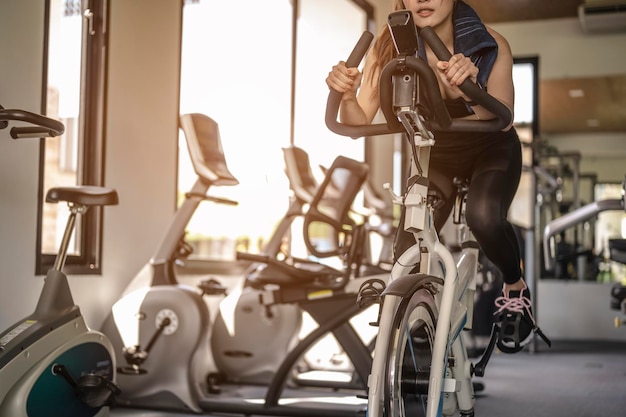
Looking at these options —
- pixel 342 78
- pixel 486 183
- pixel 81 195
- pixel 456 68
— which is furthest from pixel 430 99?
pixel 81 195

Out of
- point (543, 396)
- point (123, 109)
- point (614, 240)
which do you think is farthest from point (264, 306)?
point (614, 240)

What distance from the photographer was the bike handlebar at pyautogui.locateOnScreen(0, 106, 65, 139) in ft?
7.63

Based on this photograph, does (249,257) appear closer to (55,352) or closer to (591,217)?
(55,352)

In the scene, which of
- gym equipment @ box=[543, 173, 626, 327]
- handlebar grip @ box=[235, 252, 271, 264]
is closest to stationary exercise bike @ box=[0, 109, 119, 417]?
handlebar grip @ box=[235, 252, 271, 264]

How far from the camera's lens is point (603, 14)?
25.8 feet

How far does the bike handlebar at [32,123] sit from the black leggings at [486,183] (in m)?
1.15

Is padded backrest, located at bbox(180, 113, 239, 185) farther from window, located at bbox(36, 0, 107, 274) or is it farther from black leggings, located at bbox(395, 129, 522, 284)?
black leggings, located at bbox(395, 129, 522, 284)

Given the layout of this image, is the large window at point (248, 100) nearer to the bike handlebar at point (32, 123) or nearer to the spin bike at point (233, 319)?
the spin bike at point (233, 319)

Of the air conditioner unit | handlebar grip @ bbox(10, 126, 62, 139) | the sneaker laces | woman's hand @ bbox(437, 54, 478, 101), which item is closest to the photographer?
woman's hand @ bbox(437, 54, 478, 101)

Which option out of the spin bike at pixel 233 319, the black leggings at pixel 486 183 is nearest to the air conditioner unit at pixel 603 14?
the spin bike at pixel 233 319

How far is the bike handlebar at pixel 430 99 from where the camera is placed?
1.64m

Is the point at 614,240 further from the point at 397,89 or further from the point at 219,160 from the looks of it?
the point at 397,89

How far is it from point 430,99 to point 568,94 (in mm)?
8933

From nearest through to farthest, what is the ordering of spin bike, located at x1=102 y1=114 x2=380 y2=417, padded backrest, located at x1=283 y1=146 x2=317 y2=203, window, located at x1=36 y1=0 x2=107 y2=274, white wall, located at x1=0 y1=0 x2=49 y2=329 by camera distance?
1. white wall, located at x1=0 y1=0 x2=49 y2=329
2. spin bike, located at x1=102 y1=114 x2=380 y2=417
3. window, located at x1=36 y1=0 x2=107 y2=274
4. padded backrest, located at x1=283 y1=146 x2=317 y2=203
